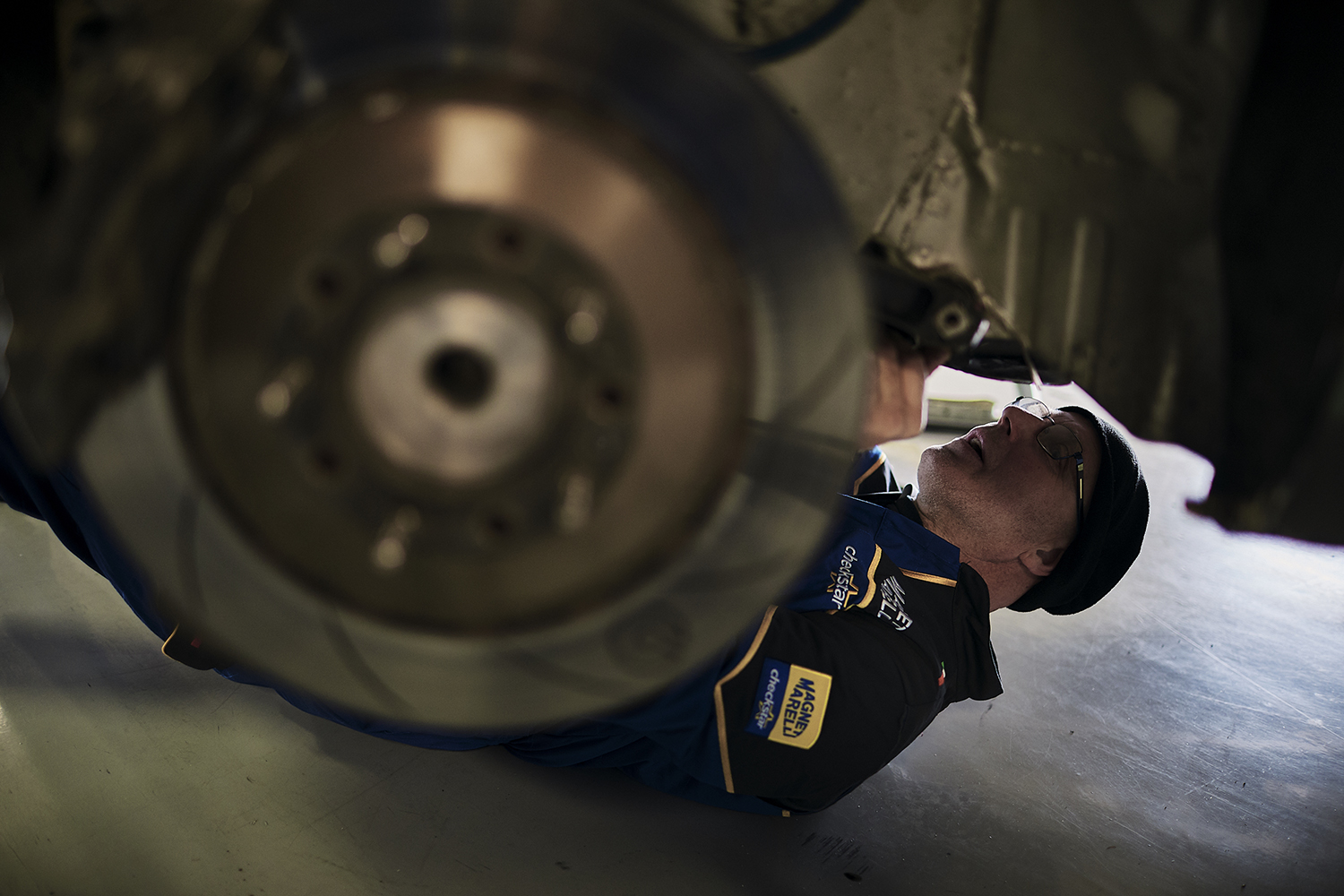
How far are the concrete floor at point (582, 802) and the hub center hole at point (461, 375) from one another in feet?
1.96

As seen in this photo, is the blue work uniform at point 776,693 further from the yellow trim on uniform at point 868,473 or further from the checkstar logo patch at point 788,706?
the yellow trim on uniform at point 868,473

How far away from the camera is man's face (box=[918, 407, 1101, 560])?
4.05 feet

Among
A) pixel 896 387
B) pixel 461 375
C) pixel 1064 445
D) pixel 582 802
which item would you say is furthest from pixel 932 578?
pixel 461 375

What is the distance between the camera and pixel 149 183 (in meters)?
0.32

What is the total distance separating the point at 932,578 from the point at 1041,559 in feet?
0.84

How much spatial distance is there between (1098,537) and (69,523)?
141 centimetres

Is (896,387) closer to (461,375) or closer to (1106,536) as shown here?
(461,375)

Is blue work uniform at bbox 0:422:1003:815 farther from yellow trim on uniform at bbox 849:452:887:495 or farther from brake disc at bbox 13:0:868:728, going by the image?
brake disc at bbox 13:0:868:728

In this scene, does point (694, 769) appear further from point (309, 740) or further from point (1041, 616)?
point (1041, 616)

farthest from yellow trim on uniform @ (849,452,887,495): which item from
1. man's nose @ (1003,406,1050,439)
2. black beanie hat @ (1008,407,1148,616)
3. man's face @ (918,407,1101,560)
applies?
black beanie hat @ (1008,407,1148,616)

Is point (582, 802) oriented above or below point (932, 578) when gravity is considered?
below

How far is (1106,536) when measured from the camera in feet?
4.04

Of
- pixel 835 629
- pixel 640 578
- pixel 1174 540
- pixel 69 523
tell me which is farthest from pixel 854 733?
pixel 1174 540

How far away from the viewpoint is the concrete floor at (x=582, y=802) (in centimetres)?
76
